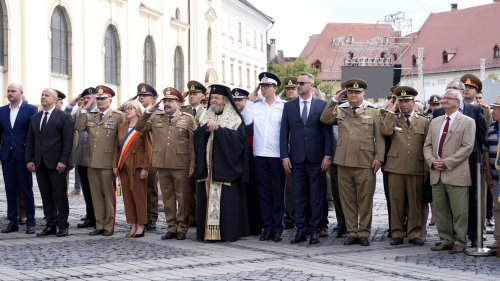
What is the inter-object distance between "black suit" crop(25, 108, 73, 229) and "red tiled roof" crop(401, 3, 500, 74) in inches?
2943

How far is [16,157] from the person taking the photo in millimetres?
12133

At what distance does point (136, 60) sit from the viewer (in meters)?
38.5

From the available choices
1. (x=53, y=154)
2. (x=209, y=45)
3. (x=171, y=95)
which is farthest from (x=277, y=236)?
(x=209, y=45)

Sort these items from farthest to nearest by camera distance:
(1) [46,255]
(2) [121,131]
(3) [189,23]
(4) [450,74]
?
(4) [450,74] < (3) [189,23] < (2) [121,131] < (1) [46,255]

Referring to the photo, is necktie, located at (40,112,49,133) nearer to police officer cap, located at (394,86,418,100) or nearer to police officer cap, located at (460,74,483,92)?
police officer cap, located at (394,86,418,100)

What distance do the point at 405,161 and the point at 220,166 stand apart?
2.35m

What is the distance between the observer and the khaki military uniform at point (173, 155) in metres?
11.5

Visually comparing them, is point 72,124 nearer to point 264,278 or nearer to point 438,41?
point 264,278

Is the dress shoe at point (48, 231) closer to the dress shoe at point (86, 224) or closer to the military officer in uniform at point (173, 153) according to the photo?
the dress shoe at point (86, 224)

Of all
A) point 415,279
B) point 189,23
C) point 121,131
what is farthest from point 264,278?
point 189,23

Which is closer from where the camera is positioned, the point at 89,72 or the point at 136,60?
the point at 89,72

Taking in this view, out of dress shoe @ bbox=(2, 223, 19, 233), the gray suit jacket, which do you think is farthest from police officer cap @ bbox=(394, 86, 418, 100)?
dress shoe @ bbox=(2, 223, 19, 233)

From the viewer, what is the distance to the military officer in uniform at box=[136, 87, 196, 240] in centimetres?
1151

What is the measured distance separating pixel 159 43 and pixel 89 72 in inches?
334
